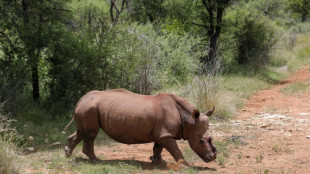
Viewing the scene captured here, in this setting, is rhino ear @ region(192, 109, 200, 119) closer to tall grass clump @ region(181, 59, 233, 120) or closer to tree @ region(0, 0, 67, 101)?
tall grass clump @ region(181, 59, 233, 120)

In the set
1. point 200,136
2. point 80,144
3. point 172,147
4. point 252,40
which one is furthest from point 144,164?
point 252,40

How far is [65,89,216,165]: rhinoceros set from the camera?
665 cm

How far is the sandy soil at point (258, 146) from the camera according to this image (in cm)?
693

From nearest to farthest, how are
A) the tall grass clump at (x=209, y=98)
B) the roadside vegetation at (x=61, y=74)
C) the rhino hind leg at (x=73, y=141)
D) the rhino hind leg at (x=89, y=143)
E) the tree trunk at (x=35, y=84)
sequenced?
1. the rhino hind leg at (x=89, y=143)
2. the rhino hind leg at (x=73, y=141)
3. the roadside vegetation at (x=61, y=74)
4. the tree trunk at (x=35, y=84)
5. the tall grass clump at (x=209, y=98)

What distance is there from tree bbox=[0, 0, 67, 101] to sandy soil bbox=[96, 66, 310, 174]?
3.35 metres

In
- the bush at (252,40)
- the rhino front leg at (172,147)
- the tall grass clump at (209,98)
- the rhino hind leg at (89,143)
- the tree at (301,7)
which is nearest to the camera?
the rhino front leg at (172,147)

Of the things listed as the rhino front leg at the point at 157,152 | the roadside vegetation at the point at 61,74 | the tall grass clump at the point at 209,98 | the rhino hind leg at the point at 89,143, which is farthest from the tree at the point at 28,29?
the rhino front leg at the point at 157,152

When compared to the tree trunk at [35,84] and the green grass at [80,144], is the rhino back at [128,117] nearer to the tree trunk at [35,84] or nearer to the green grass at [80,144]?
the green grass at [80,144]

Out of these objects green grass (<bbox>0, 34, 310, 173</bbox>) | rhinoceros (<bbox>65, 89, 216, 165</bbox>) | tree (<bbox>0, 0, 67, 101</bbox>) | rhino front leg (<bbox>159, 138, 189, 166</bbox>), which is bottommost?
green grass (<bbox>0, 34, 310, 173</bbox>)

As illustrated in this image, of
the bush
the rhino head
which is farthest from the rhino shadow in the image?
the bush

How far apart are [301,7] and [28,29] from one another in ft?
98.1

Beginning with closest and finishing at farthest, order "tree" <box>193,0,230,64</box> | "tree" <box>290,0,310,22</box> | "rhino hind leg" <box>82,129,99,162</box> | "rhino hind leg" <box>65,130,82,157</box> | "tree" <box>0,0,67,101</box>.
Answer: "rhino hind leg" <box>82,129,99,162</box>
"rhino hind leg" <box>65,130,82,157</box>
"tree" <box>0,0,67,101</box>
"tree" <box>193,0,230,64</box>
"tree" <box>290,0,310,22</box>

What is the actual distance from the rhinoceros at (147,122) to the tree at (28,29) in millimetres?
3833

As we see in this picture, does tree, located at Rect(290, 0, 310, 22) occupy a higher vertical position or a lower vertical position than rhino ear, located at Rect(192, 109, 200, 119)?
higher
